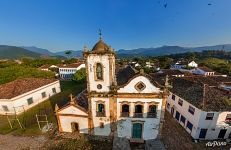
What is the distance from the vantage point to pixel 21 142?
76.5ft

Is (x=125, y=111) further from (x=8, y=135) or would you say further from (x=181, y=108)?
(x=8, y=135)

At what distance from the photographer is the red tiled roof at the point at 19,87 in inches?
1332

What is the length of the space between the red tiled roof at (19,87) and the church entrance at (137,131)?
28.0 meters

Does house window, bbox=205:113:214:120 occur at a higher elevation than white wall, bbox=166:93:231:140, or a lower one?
higher

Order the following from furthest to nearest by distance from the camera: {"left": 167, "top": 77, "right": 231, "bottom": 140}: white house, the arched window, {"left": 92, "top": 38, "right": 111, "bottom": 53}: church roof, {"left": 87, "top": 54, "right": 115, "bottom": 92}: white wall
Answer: {"left": 167, "top": 77, "right": 231, "bottom": 140}: white house
the arched window
{"left": 87, "top": 54, "right": 115, "bottom": 92}: white wall
{"left": 92, "top": 38, "right": 111, "bottom": 53}: church roof

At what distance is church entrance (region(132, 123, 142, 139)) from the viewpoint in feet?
73.1

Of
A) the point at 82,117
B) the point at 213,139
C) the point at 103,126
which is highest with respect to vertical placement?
the point at 82,117

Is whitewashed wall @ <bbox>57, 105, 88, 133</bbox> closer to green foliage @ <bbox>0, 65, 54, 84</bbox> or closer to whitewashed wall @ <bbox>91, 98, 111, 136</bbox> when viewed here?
whitewashed wall @ <bbox>91, 98, 111, 136</bbox>

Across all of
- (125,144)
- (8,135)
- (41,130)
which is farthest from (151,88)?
(8,135)


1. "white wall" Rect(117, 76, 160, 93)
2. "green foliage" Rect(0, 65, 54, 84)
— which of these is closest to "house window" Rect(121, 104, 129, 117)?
"white wall" Rect(117, 76, 160, 93)

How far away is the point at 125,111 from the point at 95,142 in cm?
668

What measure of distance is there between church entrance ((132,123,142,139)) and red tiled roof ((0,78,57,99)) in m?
28.0

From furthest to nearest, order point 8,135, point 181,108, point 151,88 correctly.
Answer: point 181,108 → point 8,135 → point 151,88

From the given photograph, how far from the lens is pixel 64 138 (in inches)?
917
